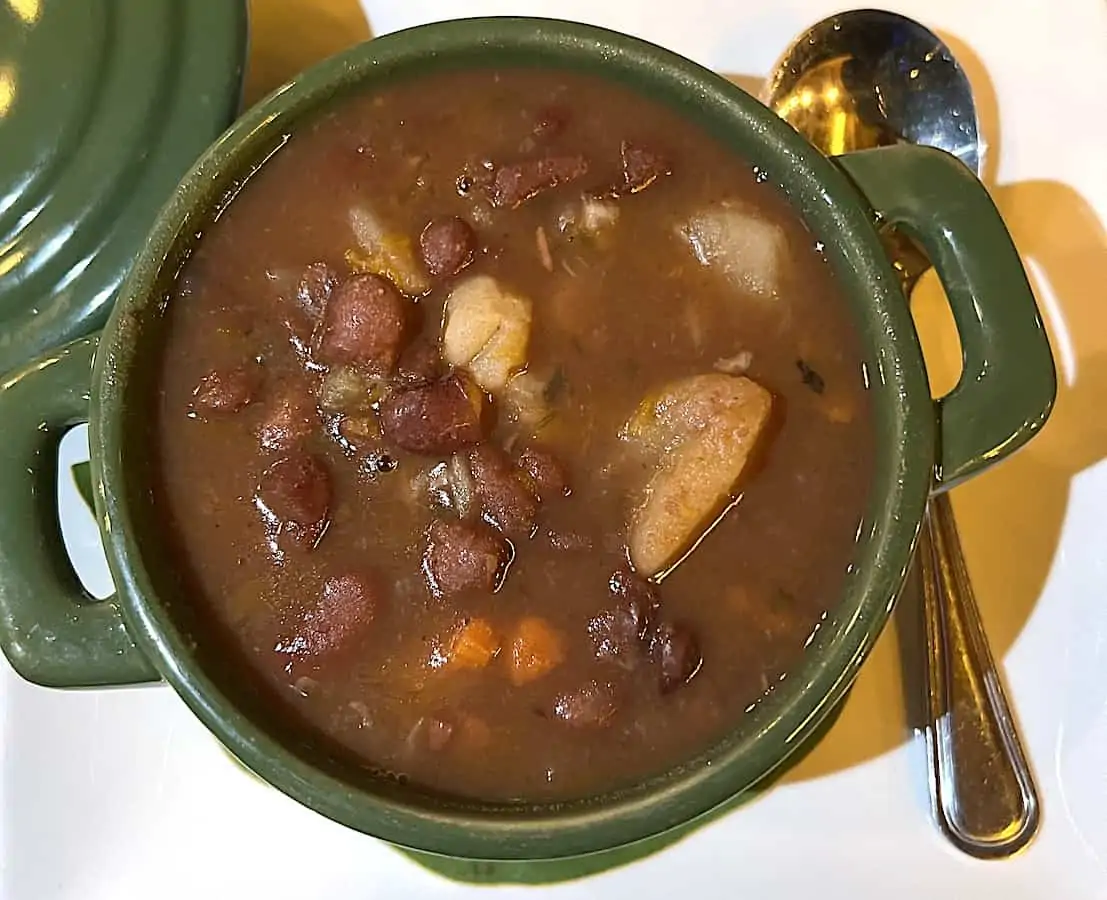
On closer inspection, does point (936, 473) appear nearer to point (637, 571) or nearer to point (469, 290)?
point (637, 571)

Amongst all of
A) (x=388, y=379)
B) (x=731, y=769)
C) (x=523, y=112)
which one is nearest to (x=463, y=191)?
(x=523, y=112)

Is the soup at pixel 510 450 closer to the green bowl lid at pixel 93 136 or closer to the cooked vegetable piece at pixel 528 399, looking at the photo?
the cooked vegetable piece at pixel 528 399

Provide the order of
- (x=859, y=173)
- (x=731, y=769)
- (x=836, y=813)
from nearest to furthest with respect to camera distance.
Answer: (x=731, y=769)
(x=859, y=173)
(x=836, y=813)

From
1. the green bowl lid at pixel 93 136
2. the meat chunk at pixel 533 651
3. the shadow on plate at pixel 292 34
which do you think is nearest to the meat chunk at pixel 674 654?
the meat chunk at pixel 533 651

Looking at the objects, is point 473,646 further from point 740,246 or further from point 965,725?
point 965,725

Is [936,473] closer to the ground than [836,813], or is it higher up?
higher up

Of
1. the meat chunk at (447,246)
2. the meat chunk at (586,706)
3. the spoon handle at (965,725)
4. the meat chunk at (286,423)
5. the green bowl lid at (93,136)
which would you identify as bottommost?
the spoon handle at (965,725)

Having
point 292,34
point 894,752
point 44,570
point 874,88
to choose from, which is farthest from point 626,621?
point 292,34
